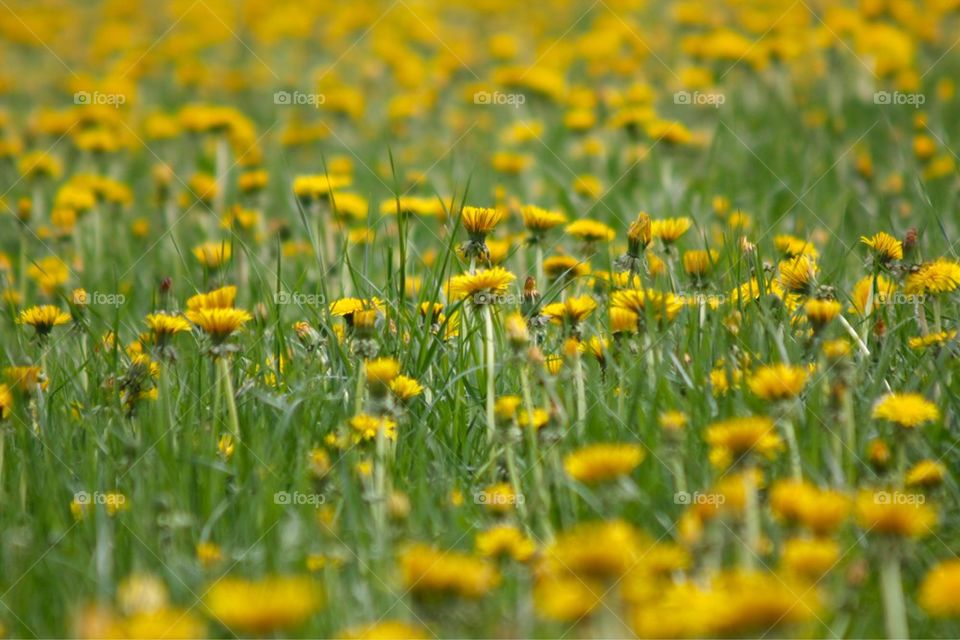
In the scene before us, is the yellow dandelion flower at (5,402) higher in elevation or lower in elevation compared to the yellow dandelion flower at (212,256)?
lower

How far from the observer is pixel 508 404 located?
7.42 ft

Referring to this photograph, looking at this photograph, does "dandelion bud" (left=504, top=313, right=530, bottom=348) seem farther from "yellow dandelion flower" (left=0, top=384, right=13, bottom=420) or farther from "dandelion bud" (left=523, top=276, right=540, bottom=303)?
"yellow dandelion flower" (left=0, top=384, right=13, bottom=420)

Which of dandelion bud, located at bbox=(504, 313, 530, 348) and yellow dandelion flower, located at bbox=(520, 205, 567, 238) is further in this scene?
yellow dandelion flower, located at bbox=(520, 205, 567, 238)

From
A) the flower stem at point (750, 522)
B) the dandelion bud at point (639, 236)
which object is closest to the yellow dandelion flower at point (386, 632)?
the flower stem at point (750, 522)

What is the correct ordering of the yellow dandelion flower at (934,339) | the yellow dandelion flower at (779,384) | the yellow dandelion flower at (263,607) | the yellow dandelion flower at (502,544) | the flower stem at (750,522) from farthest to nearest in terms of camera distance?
the yellow dandelion flower at (934,339)
the yellow dandelion flower at (779,384)
the yellow dandelion flower at (502,544)
the flower stem at (750,522)
the yellow dandelion flower at (263,607)

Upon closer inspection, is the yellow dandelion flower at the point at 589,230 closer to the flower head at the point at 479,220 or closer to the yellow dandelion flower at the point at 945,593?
the flower head at the point at 479,220

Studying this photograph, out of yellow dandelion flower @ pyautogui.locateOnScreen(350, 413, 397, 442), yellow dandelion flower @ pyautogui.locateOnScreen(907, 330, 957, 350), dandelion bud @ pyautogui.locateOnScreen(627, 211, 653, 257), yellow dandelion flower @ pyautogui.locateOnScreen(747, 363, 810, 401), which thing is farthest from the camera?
dandelion bud @ pyautogui.locateOnScreen(627, 211, 653, 257)

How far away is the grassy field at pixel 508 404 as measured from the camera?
1.70 meters

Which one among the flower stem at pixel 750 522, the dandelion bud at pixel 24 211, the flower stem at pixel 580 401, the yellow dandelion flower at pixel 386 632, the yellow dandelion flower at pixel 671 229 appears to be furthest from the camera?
the dandelion bud at pixel 24 211

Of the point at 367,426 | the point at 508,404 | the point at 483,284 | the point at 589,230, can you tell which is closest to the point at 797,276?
the point at 589,230

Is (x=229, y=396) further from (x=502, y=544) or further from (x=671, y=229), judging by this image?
(x=671, y=229)

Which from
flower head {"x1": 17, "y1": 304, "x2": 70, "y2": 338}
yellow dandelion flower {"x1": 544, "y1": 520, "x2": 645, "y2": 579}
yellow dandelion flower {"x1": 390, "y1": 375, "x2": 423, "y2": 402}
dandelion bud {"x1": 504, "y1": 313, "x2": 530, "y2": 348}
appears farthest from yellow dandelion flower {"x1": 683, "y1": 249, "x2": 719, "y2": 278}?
flower head {"x1": 17, "y1": 304, "x2": 70, "y2": 338}

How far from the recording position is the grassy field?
5.57 feet

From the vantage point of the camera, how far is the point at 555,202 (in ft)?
16.2
